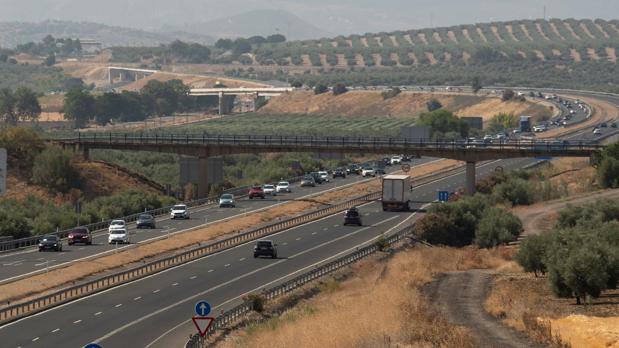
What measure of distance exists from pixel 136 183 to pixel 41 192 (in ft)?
33.9

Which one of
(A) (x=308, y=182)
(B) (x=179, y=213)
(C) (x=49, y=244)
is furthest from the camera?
(A) (x=308, y=182)

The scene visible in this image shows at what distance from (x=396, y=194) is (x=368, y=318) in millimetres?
58753

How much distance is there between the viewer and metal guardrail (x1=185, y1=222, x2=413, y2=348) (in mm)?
54219

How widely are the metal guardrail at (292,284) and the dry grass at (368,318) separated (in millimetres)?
759

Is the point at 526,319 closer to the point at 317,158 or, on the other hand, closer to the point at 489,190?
the point at 489,190

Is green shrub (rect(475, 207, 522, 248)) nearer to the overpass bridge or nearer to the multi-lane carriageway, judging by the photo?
the multi-lane carriageway

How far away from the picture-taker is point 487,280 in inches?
2766

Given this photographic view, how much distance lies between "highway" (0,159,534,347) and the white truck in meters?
12.1

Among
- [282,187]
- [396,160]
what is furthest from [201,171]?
[396,160]

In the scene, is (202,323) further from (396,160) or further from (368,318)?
(396,160)

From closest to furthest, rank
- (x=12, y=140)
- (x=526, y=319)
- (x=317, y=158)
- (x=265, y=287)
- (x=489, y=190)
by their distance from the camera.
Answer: (x=526, y=319)
(x=265, y=287)
(x=489, y=190)
(x=12, y=140)
(x=317, y=158)

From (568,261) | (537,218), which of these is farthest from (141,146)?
(568,261)

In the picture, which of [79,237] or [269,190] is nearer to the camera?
[79,237]

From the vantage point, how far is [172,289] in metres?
67.4
